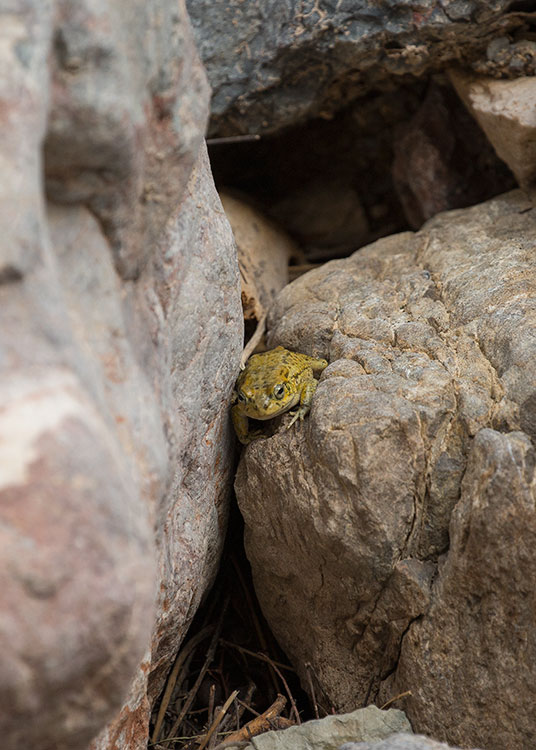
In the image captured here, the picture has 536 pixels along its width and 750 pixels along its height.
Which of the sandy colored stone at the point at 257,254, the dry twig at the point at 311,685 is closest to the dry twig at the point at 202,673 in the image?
the dry twig at the point at 311,685

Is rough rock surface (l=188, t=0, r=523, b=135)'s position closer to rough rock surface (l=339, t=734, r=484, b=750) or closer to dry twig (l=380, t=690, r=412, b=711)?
dry twig (l=380, t=690, r=412, b=711)

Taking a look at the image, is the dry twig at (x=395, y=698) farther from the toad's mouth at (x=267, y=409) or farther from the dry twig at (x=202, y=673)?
the toad's mouth at (x=267, y=409)

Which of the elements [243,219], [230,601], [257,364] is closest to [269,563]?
[230,601]

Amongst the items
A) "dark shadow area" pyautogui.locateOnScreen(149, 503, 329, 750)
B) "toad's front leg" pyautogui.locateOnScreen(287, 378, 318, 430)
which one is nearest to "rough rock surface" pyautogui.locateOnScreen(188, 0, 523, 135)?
"toad's front leg" pyautogui.locateOnScreen(287, 378, 318, 430)

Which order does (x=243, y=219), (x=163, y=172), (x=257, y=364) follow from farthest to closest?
(x=243, y=219) < (x=257, y=364) < (x=163, y=172)

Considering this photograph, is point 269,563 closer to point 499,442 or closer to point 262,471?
point 262,471

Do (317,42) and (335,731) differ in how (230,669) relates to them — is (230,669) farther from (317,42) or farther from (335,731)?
(317,42)
